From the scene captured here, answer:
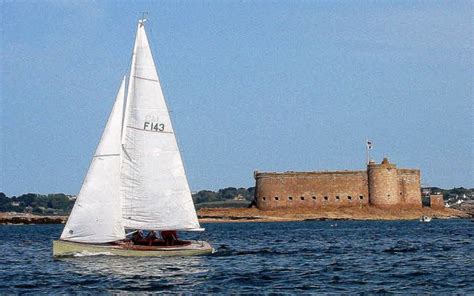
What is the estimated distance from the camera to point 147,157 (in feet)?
118

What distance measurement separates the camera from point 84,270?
32219 mm

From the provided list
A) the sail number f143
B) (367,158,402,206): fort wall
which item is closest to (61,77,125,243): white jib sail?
the sail number f143

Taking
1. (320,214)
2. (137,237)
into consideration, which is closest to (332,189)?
(320,214)

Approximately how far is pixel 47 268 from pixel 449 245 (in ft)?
68.7

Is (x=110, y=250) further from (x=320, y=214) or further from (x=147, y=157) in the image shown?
(x=320, y=214)

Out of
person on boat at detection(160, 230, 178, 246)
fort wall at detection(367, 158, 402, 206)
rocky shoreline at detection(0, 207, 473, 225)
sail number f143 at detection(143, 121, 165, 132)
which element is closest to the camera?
sail number f143 at detection(143, 121, 165, 132)

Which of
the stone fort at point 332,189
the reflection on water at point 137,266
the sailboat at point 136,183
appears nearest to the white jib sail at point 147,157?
the sailboat at point 136,183

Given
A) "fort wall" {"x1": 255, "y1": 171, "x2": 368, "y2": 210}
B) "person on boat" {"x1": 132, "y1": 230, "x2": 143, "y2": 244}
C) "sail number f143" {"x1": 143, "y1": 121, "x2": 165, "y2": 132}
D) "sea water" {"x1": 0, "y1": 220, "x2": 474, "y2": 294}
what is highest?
"fort wall" {"x1": 255, "y1": 171, "x2": 368, "y2": 210}

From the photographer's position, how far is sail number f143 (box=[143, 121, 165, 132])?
1414 inches

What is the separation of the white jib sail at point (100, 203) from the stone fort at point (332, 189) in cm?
7222

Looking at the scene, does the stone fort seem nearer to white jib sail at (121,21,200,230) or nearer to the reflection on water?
white jib sail at (121,21,200,230)

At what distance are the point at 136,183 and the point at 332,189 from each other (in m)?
73.3

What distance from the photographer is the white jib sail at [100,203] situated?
3497 cm

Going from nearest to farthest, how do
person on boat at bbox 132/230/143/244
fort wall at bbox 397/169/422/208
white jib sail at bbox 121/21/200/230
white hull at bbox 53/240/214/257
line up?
white hull at bbox 53/240/214/257
white jib sail at bbox 121/21/200/230
person on boat at bbox 132/230/143/244
fort wall at bbox 397/169/422/208
